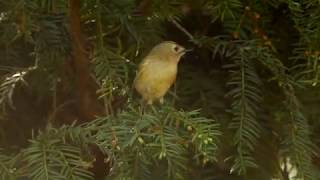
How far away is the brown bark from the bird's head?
0.09 metres

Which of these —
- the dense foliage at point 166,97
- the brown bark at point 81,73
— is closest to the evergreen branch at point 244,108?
the dense foliage at point 166,97

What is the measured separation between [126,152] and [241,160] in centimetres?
15

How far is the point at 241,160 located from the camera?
0.86 metres

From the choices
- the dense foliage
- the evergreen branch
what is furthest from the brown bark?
the evergreen branch

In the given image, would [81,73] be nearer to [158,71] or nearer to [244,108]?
[158,71]

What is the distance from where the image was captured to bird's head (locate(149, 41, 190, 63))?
91 centimetres

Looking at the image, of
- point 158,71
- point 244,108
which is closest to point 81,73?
point 158,71

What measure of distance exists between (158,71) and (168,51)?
29mm

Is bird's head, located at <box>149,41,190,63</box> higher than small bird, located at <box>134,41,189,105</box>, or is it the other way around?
bird's head, located at <box>149,41,190,63</box>

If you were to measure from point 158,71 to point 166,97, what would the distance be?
1.4 inches

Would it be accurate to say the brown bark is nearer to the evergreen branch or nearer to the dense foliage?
the dense foliage

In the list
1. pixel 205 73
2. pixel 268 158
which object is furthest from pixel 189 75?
pixel 268 158

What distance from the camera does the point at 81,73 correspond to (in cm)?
93

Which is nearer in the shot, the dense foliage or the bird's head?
the dense foliage
